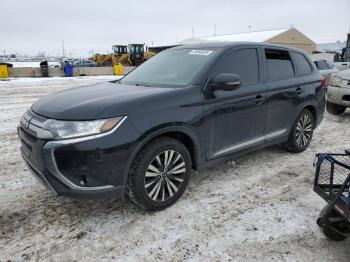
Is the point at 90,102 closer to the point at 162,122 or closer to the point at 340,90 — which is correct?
the point at 162,122

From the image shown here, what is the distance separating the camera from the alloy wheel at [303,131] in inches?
196

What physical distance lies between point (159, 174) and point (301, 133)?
9.63 feet

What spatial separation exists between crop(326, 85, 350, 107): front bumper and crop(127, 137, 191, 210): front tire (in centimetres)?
569

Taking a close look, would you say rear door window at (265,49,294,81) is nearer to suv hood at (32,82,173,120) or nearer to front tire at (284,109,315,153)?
front tire at (284,109,315,153)

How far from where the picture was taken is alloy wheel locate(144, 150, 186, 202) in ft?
10.2

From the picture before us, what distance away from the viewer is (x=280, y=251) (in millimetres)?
2662

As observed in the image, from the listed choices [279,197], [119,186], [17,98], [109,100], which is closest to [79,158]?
[119,186]

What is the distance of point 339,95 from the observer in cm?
748

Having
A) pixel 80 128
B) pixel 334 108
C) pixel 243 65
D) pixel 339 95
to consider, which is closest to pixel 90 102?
pixel 80 128

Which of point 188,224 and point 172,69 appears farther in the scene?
point 172,69

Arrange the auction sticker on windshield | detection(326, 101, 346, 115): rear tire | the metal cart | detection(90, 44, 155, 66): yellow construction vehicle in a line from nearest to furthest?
1. the metal cart
2. the auction sticker on windshield
3. detection(326, 101, 346, 115): rear tire
4. detection(90, 44, 155, 66): yellow construction vehicle

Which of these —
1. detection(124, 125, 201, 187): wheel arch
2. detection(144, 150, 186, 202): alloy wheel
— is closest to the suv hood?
detection(124, 125, 201, 187): wheel arch

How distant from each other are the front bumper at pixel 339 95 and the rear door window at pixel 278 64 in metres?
3.35

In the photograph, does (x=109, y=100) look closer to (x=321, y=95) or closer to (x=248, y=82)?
(x=248, y=82)
